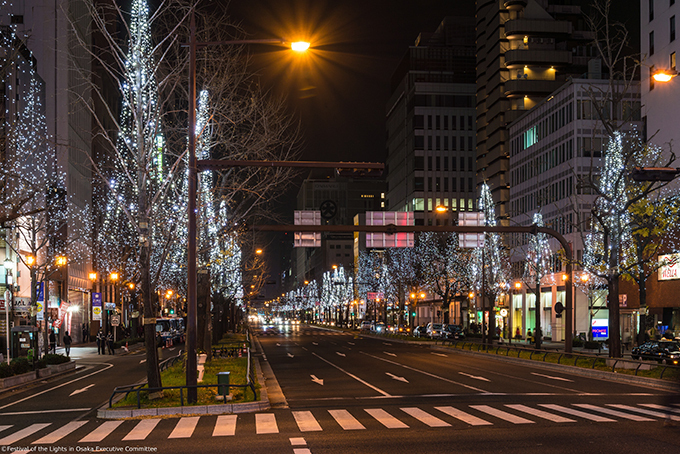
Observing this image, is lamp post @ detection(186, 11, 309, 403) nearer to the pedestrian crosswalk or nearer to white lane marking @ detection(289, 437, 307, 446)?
the pedestrian crosswalk

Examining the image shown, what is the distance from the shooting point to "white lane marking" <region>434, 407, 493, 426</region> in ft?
55.4

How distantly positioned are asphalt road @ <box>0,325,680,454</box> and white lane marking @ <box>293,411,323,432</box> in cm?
3

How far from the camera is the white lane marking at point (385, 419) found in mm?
16641

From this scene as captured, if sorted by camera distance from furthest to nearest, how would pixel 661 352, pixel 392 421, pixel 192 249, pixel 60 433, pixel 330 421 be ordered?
pixel 661 352
pixel 192 249
pixel 330 421
pixel 392 421
pixel 60 433

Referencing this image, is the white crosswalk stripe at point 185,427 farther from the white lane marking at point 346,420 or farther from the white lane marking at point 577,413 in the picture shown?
the white lane marking at point 577,413

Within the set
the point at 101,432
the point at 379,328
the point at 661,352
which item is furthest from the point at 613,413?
the point at 379,328

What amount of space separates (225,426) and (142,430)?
1.90 m

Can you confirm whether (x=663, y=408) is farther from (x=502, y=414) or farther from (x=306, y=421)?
(x=306, y=421)

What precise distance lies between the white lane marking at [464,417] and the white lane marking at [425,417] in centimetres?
57

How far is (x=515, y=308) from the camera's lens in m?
87.1

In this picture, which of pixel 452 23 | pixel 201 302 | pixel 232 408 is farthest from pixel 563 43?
pixel 232 408

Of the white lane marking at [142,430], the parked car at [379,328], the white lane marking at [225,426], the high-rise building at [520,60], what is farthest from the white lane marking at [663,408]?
the high-rise building at [520,60]

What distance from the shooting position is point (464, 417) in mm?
17953

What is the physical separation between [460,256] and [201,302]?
158 ft
